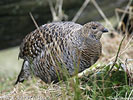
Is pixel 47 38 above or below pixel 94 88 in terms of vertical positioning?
above

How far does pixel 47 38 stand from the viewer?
4027 mm

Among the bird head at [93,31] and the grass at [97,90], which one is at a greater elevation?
the bird head at [93,31]

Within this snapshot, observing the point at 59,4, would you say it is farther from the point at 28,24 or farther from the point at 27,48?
the point at 27,48

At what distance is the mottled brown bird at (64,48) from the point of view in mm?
3723

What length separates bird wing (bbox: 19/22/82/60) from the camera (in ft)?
12.8

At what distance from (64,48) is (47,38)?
366 millimetres

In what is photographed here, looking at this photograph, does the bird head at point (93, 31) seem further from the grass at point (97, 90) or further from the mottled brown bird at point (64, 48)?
the grass at point (97, 90)

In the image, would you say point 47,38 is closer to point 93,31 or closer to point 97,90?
point 93,31

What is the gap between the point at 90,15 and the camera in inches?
273

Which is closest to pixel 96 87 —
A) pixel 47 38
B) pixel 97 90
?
pixel 97 90

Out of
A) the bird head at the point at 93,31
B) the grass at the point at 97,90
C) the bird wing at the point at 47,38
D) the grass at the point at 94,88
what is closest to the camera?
the grass at the point at 94,88

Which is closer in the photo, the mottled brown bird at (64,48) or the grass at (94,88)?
the grass at (94,88)

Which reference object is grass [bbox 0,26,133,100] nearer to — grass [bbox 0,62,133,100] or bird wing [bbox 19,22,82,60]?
grass [bbox 0,62,133,100]

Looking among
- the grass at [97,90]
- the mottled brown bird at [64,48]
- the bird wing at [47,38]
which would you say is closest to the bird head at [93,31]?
the mottled brown bird at [64,48]
